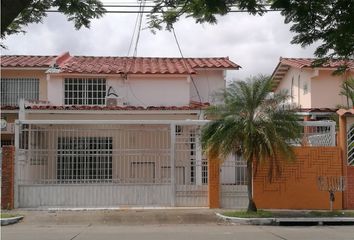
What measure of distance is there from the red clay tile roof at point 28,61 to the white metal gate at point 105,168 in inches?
338

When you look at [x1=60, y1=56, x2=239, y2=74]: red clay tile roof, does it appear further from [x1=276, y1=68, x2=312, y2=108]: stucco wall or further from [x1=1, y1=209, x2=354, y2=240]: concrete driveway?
[x1=1, y1=209, x2=354, y2=240]: concrete driveway

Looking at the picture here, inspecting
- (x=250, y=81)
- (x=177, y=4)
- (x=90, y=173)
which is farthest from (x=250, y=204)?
(x=177, y=4)

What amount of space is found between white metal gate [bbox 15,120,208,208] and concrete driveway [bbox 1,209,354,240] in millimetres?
978

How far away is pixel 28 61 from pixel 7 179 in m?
11.4

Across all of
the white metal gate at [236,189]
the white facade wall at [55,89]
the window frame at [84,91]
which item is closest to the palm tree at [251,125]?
the white metal gate at [236,189]

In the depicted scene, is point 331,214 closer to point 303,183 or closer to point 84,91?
point 303,183

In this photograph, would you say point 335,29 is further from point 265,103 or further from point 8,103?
point 8,103

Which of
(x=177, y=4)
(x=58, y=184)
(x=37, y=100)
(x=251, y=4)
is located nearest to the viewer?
(x=251, y=4)

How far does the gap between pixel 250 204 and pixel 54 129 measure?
23.3 feet

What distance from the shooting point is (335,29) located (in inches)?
284

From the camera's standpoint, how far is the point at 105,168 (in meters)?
20.3

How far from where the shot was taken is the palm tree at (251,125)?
18.1m

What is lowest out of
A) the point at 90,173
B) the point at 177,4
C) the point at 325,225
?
the point at 325,225

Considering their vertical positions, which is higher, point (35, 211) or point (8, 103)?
point (8, 103)
